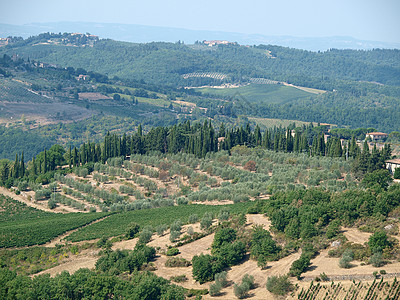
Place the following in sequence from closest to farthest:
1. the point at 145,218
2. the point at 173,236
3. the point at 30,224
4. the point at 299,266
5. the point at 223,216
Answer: the point at 299,266, the point at 173,236, the point at 223,216, the point at 145,218, the point at 30,224

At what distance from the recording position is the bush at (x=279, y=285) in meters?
41.0

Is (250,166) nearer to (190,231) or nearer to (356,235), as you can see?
(190,231)

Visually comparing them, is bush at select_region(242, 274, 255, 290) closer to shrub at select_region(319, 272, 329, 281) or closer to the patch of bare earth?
the patch of bare earth

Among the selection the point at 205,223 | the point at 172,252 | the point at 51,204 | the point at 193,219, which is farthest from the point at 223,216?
the point at 51,204

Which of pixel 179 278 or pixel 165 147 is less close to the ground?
pixel 165 147

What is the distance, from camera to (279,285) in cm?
4100

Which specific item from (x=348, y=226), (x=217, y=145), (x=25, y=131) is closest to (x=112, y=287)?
(x=348, y=226)

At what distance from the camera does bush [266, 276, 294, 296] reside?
4097 cm

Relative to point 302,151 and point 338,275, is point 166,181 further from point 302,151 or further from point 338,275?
point 338,275

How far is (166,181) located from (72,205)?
14714 millimetres

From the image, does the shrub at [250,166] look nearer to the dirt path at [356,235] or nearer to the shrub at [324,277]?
the dirt path at [356,235]

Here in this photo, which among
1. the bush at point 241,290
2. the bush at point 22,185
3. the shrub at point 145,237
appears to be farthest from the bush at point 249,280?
the bush at point 22,185

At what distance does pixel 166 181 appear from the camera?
286 ft

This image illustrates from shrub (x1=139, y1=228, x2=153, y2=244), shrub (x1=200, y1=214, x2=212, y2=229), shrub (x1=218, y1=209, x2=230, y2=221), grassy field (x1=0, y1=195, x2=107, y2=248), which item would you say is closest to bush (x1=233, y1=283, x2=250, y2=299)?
shrub (x1=200, y1=214, x2=212, y2=229)
